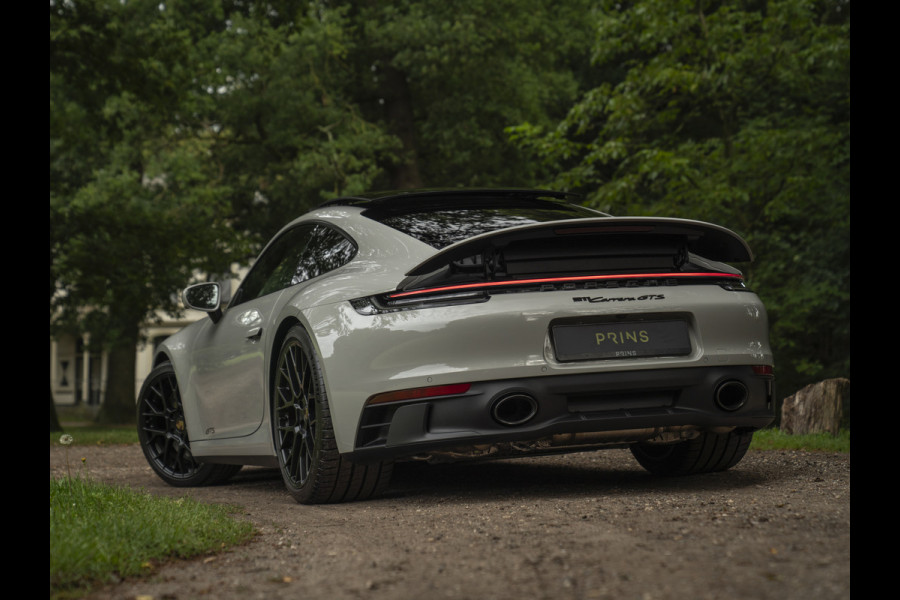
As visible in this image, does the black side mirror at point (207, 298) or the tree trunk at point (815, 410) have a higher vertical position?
the black side mirror at point (207, 298)

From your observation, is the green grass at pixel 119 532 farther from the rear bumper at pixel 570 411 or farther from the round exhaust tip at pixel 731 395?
the round exhaust tip at pixel 731 395

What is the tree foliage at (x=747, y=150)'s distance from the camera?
16.9 m

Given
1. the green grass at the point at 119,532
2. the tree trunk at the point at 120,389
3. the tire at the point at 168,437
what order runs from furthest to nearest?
the tree trunk at the point at 120,389, the tire at the point at 168,437, the green grass at the point at 119,532

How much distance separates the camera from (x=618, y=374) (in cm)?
492

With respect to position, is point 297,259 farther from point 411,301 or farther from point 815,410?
point 815,410

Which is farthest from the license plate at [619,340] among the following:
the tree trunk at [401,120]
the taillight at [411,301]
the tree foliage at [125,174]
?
the tree trunk at [401,120]

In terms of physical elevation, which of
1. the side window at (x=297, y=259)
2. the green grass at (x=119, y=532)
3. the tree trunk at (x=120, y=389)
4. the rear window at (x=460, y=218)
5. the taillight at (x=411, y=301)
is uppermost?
the rear window at (x=460, y=218)

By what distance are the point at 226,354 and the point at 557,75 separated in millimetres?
20201

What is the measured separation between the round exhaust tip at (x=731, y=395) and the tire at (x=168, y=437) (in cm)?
333

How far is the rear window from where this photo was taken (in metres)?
5.21
